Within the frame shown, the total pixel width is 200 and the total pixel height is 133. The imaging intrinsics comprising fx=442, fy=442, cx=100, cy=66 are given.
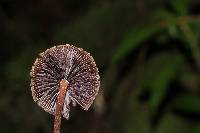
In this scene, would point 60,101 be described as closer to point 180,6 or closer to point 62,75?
point 62,75

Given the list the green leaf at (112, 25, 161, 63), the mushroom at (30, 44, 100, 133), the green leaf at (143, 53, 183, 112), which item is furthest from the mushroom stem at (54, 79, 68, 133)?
the green leaf at (112, 25, 161, 63)

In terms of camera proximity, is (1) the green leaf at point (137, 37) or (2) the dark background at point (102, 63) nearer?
(1) the green leaf at point (137, 37)

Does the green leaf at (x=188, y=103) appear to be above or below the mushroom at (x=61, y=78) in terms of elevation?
above

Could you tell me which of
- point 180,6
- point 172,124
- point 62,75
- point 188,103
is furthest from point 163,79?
point 62,75

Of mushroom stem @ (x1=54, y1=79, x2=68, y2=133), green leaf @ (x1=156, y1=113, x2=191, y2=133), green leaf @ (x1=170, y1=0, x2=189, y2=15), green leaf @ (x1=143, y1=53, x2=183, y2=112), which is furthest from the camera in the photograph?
green leaf @ (x1=156, y1=113, x2=191, y2=133)

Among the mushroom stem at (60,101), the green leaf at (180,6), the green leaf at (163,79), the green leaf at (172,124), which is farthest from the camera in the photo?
the green leaf at (172,124)

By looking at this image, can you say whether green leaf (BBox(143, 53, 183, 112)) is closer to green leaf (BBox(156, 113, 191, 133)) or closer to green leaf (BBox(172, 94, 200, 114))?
green leaf (BBox(172, 94, 200, 114))

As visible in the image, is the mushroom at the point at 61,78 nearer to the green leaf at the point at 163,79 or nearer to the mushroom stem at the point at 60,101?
the mushroom stem at the point at 60,101

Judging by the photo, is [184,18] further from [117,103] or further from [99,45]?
[99,45]

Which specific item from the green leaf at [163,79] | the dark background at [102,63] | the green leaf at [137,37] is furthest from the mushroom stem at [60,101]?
the dark background at [102,63]
